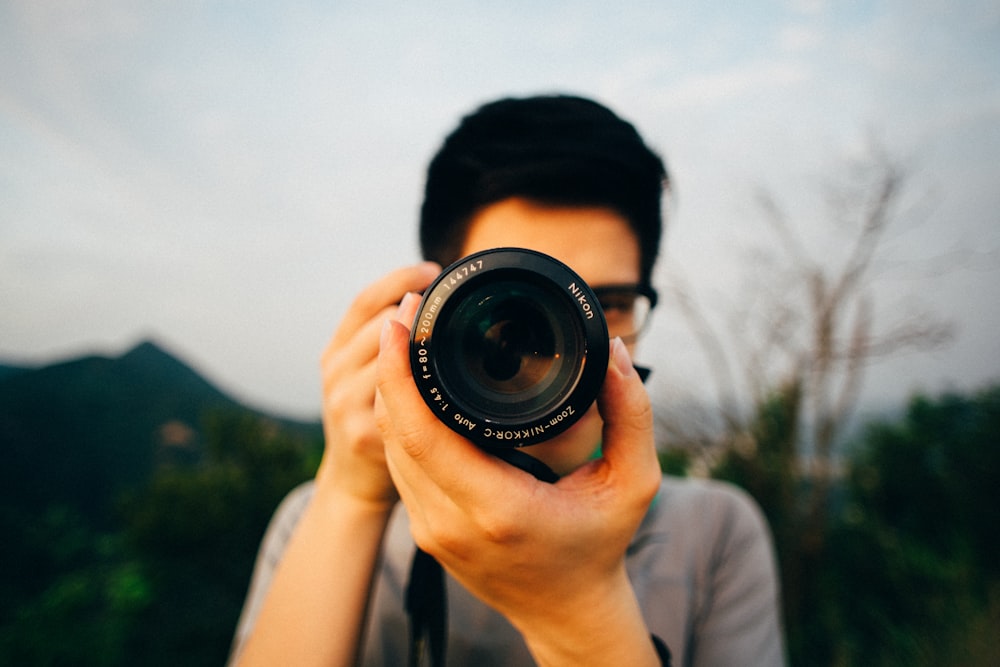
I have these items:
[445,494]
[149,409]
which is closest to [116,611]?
[149,409]

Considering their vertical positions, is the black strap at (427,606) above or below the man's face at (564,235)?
Result: below

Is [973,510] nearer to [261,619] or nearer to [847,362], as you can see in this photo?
[847,362]

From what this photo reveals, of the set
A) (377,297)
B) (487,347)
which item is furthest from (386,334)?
(377,297)

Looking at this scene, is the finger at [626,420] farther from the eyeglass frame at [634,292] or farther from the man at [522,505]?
the eyeglass frame at [634,292]

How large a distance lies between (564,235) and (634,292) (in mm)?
274

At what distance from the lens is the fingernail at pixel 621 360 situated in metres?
0.87

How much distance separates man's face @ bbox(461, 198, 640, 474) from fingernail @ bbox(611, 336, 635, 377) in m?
0.46

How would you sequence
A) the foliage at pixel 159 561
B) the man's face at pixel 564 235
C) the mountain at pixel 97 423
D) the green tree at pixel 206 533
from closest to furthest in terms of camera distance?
the man's face at pixel 564 235, the foliage at pixel 159 561, the green tree at pixel 206 533, the mountain at pixel 97 423

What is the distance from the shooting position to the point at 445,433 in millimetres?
814

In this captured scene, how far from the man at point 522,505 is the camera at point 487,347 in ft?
0.14

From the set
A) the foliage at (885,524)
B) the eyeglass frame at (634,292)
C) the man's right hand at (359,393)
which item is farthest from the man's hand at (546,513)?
the foliage at (885,524)

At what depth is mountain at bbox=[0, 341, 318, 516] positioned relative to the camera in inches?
138

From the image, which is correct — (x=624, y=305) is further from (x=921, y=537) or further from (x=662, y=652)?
(x=921, y=537)

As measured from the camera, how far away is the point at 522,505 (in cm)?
82
